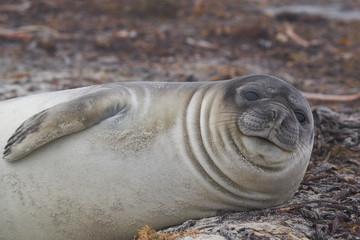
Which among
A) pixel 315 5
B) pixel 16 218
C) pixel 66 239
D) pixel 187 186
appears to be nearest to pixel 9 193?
pixel 16 218

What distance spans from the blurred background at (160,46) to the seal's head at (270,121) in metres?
3.05

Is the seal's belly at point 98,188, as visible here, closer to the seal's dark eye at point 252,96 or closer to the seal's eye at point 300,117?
the seal's dark eye at point 252,96

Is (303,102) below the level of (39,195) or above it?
above

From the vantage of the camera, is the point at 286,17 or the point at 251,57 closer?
the point at 251,57

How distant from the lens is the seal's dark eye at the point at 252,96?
3.08 m

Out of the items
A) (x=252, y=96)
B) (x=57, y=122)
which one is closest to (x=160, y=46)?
(x=252, y=96)

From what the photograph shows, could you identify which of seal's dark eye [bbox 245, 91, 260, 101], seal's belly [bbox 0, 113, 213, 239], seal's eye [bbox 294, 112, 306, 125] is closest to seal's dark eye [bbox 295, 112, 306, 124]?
seal's eye [bbox 294, 112, 306, 125]

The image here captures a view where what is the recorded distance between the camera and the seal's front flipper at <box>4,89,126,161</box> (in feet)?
9.46

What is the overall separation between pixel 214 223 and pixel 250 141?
0.47 m

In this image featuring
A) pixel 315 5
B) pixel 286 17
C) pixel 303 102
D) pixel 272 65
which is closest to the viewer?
pixel 303 102

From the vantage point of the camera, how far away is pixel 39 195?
2906 millimetres

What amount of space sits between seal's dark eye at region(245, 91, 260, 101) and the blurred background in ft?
10.0

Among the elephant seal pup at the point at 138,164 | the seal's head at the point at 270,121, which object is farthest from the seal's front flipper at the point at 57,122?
the seal's head at the point at 270,121

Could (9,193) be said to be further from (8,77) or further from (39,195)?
(8,77)
